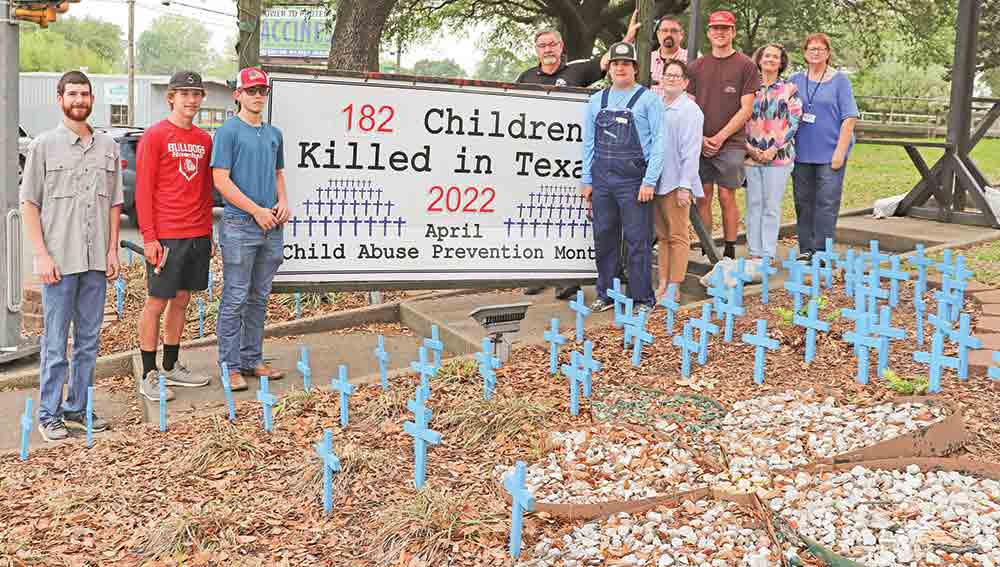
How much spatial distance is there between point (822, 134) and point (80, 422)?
5608 millimetres

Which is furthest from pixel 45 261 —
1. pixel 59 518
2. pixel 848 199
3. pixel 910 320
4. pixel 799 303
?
pixel 848 199

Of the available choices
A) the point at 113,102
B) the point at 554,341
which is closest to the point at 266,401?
the point at 554,341

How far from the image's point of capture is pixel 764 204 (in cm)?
795

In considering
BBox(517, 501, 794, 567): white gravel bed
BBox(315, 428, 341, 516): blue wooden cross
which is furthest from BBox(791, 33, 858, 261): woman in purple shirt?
BBox(315, 428, 341, 516): blue wooden cross

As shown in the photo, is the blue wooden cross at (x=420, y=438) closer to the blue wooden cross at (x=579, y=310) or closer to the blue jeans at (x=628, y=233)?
the blue wooden cross at (x=579, y=310)

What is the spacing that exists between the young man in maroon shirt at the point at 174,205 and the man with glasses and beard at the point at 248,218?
0.43ft

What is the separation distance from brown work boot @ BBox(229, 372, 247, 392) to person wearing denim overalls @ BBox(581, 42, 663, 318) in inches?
99.7

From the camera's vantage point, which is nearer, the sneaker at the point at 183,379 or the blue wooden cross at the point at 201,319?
the sneaker at the point at 183,379

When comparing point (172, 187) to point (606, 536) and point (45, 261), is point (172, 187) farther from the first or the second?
point (606, 536)

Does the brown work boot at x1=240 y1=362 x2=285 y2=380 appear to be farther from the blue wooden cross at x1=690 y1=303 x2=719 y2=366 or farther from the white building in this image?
the white building

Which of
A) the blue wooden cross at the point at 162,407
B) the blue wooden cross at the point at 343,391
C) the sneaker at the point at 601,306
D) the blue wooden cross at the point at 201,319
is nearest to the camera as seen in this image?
the blue wooden cross at the point at 343,391

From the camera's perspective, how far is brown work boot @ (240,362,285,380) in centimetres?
640

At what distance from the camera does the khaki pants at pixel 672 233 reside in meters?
7.30

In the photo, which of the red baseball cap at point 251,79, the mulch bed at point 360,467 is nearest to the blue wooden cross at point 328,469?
the mulch bed at point 360,467
